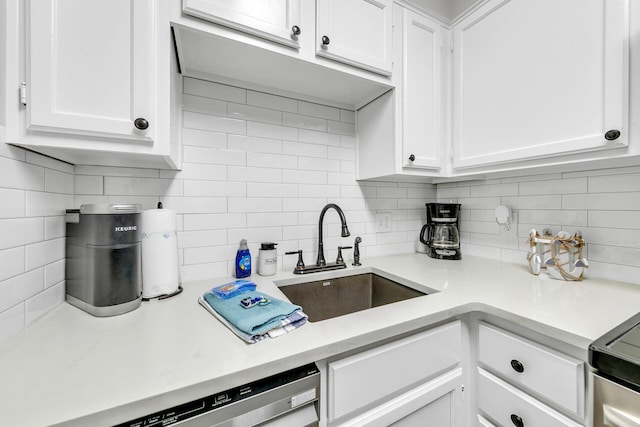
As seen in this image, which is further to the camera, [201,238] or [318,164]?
[318,164]

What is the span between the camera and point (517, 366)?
823 mm

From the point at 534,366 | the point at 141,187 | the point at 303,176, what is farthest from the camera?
the point at 303,176

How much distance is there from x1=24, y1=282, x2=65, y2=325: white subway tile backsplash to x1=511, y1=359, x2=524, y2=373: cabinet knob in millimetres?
1462

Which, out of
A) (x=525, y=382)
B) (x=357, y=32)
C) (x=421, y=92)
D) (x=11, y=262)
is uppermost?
(x=357, y=32)

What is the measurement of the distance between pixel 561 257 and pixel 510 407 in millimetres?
717

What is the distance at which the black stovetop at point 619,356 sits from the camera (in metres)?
0.56

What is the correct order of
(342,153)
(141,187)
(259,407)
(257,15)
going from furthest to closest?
(342,153)
(141,187)
(257,15)
(259,407)

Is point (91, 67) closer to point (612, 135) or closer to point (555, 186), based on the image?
point (612, 135)

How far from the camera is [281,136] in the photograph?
4.44 feet

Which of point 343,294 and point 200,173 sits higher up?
point 200,173

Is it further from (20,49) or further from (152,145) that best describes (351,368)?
(20,49)

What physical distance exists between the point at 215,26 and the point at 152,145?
1.55ft

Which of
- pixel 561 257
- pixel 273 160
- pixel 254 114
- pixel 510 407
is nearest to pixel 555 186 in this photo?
pixel 561 257

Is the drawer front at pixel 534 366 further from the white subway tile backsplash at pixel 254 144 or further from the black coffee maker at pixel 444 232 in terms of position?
the white subway tile backsplash at pixel 254 144
